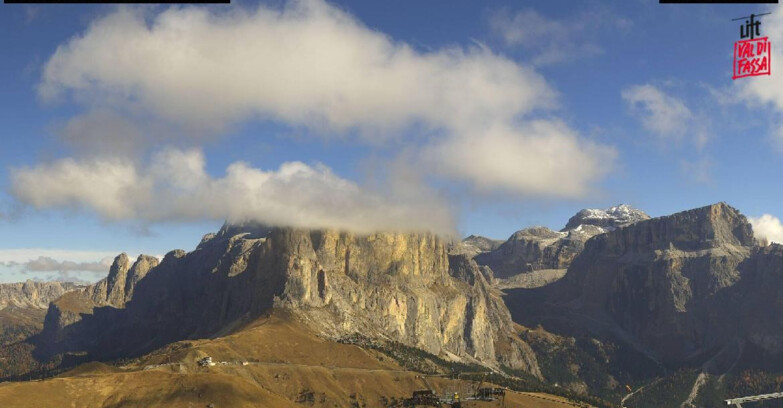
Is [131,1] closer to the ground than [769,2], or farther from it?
closer to the ground

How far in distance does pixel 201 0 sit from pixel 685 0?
6193 cm

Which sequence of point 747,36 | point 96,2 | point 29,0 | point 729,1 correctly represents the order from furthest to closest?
point 747,36, point 729,1, point 96,2, point 29,0

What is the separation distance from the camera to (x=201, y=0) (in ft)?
298

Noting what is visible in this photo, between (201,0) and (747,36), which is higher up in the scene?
(747,36)

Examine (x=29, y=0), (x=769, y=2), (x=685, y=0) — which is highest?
(x=769, y=2)

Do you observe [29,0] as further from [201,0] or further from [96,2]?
[201,0]

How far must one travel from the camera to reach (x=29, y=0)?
284ft

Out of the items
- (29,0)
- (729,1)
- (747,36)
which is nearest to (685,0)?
(729,1)

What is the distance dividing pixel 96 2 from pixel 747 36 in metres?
98.7

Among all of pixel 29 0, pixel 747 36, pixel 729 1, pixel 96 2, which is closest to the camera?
pixel 29 0

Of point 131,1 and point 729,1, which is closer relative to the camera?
point 131,1

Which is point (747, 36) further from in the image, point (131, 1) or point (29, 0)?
point (29, 0)

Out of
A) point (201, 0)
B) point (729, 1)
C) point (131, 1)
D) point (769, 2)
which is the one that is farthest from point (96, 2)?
point (769, 2)

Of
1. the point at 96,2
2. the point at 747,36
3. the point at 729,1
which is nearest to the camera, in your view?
the point at 96,2
